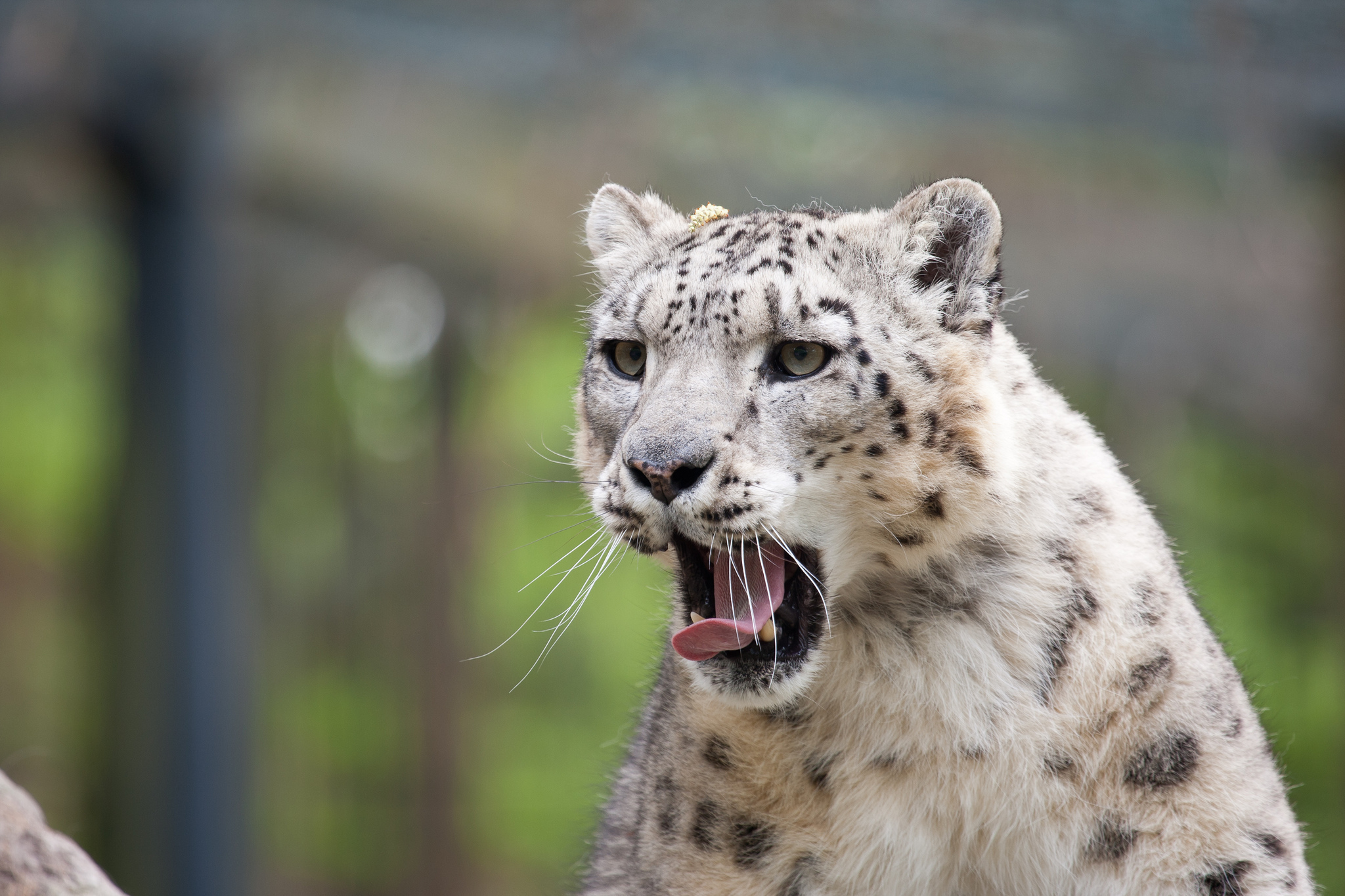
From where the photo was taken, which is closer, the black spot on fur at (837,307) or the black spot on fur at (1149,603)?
the black spot on fur at (837,307)

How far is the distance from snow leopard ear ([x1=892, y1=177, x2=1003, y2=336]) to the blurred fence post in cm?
594

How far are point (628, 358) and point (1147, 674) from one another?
177 centimetres

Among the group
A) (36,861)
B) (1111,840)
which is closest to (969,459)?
(1111,840)

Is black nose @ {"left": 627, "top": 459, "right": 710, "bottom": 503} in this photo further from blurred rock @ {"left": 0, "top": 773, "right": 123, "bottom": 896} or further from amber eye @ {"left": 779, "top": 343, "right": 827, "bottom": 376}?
blurred rock @ {"left": 0, "top": 773, "right": 123, "bottom": 896}

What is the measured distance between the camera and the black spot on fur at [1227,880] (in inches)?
162

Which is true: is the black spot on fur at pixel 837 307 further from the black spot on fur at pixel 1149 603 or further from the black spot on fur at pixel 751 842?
the black spot on fur at pixel 751 842

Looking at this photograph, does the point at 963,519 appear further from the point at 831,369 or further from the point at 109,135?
Result: the point at 109,135

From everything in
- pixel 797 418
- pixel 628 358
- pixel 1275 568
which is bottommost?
pixel 797 418

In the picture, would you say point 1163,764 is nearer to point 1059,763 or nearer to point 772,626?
point 1059,763

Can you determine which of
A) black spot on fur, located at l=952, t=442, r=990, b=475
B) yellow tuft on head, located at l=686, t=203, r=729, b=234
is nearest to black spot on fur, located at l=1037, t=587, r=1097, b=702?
black spot on fur, located at l=952, t=442, r=990, b=475

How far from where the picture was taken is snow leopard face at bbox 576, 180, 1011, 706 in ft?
12.5

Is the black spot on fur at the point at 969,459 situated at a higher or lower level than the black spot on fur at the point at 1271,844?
higher

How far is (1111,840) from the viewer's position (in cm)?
407

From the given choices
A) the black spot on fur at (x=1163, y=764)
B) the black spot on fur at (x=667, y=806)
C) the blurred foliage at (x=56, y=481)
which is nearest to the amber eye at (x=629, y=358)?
the black spot on fur at (x=667, y=806)
